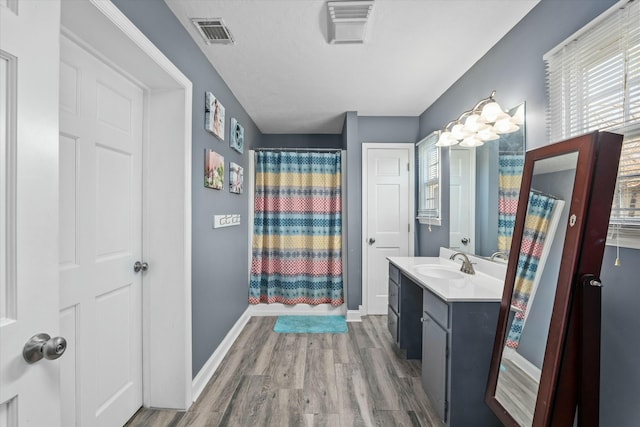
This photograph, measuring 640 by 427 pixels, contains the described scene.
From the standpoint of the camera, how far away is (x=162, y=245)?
176cm

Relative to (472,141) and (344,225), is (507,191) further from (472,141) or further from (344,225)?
(344,225)

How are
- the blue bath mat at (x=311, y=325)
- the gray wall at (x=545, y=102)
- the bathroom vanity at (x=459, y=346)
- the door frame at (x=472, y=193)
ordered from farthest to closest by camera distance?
the blue bath mat at (x=311, y=325), the door frame at (x=472, y=193), the bathroom vanity at (x=459, y=346), the gray wall at (x=545, y=102)

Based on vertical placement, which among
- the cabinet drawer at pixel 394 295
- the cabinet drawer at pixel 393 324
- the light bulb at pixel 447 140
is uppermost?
the light bulb at pixel 447 140

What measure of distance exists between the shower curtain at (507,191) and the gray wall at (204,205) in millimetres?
2116

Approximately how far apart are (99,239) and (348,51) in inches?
78.3

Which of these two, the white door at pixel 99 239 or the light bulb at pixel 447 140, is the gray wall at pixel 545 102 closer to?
the light bulb at pixel 447 140

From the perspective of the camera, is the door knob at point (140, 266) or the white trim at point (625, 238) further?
the door knob at point (140, 266)

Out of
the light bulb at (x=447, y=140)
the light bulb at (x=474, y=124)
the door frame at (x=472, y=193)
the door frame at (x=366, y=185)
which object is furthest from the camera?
the door frame at (x=366, y=185)

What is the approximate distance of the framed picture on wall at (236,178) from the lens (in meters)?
2.71

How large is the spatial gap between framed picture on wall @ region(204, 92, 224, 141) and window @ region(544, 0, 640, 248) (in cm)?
214

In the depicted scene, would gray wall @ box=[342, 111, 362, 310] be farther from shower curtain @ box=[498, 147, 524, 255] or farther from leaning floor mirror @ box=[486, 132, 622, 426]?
leaning floor mirror @ box=[486, 132, 622, 426]

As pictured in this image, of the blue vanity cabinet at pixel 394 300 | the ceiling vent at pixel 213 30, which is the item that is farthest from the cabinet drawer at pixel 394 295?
the ceiling vent at pixel 213 30

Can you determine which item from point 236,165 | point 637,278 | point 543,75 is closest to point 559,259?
point 637,278

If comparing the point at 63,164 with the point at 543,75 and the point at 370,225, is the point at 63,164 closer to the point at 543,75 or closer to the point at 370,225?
the point at 543,75
